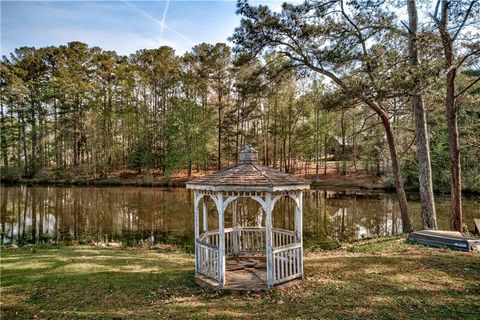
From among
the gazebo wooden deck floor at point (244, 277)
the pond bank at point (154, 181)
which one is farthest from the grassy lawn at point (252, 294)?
the pond bank at point (154, 181)

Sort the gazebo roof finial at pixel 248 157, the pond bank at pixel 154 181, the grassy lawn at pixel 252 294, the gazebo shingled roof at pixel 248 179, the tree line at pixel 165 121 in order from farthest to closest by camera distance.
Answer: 1. the pond bank at pixel 154 181
2. the tree line at pixel 165 121
3. the gazebo roof finial at pixel 248 157
4. the gazebo shingled roof at pixel 248 179
5. the grassy lawn at pixel 252 294

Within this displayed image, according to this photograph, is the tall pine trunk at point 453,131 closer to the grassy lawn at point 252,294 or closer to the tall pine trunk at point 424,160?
the tall pine trunk at point 424,160

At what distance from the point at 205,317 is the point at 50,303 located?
3398 mm

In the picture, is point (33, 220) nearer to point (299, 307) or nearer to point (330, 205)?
point (299, 307)

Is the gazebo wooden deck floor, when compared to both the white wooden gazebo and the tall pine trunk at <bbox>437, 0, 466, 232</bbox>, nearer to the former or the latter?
the white wooden gazebo

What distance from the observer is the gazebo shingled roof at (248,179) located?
6684 millimetres

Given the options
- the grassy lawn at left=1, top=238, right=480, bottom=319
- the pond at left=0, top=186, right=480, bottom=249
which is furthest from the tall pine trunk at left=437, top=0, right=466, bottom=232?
the pond at left=0, top=186, right=480, bottom=249

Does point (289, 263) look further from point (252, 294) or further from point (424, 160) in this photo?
point (424, 160)

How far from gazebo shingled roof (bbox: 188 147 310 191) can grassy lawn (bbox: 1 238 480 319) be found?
7.65 feet

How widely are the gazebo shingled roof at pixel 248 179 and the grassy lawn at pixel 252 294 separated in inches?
91.9

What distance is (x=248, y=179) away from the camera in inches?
269

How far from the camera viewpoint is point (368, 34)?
1115 cm

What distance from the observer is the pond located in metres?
14.1

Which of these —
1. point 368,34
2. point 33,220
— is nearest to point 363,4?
point 368,34
